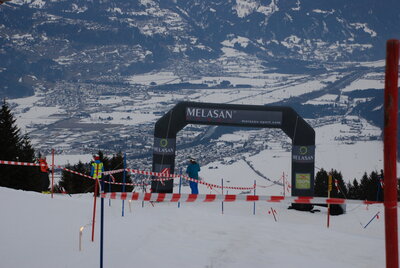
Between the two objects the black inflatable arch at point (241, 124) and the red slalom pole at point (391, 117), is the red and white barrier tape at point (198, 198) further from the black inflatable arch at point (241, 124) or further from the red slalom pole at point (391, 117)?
the black inflatable arch at point (241, 124)

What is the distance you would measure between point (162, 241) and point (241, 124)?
10.2 meters

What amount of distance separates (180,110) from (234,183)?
73.3m

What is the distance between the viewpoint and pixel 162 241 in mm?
7516

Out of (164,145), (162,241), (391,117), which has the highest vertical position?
(164,145)

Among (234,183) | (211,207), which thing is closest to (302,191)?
(211,207)

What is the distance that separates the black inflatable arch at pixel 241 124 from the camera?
16.4 meters

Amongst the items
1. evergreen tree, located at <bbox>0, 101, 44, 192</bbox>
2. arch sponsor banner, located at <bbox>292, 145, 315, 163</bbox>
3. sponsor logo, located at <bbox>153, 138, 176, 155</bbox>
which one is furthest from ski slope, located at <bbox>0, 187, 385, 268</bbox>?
evergreen tree, located at <bbox>0, 101, 44, 192</bbox>

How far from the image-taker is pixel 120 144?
154 m

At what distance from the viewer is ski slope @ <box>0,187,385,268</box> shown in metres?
6.17

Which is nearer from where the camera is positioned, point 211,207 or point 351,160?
point 211,207

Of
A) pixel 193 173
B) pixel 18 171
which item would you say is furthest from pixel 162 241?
pixel 18 171

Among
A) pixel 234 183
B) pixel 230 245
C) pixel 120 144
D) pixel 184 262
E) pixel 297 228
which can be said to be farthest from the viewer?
pixel 120 144

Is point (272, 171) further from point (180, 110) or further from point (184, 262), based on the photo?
point (184, 262)

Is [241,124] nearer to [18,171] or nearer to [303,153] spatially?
[303,153]
